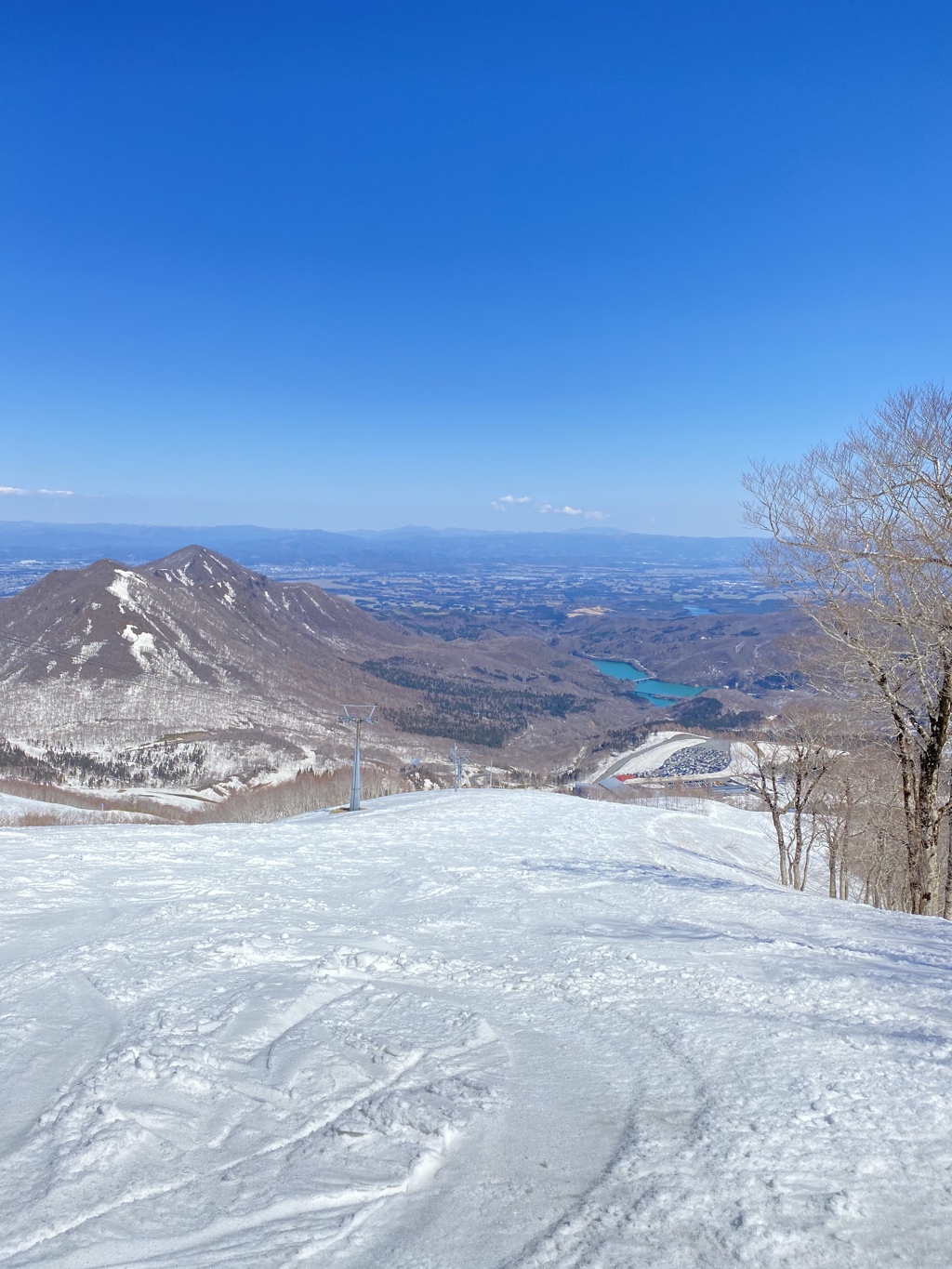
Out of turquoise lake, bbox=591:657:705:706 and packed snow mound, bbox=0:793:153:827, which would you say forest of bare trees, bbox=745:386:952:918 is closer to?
packed snow mound, bbox=0:793:153:827

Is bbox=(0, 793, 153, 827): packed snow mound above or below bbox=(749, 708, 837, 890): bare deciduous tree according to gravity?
below

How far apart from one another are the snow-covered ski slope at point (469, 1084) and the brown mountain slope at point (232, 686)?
85.6 m

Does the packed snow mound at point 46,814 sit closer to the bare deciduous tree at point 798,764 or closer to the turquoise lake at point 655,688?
the bare deciduous tree at point 798,764

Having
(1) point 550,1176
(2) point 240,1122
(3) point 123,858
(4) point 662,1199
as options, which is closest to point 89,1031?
(2) point 240,1122

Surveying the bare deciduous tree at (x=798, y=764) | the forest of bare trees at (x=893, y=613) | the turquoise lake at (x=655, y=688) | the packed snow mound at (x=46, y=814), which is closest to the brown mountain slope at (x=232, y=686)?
the turquoise lake at (x=655, y=688)

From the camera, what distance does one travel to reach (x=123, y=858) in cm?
1151

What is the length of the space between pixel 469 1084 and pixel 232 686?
5258 inches

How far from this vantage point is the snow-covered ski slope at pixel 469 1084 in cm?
310

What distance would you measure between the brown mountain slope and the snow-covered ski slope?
85.6 metres

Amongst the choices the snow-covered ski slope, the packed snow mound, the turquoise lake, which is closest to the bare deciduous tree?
the snow-covered ski slope

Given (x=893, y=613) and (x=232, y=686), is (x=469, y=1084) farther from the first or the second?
(x=232, y=686)

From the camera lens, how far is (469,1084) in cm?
441

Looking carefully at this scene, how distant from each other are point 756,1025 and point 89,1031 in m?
4.72

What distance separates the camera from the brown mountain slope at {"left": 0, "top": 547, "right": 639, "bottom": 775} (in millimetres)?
101688
